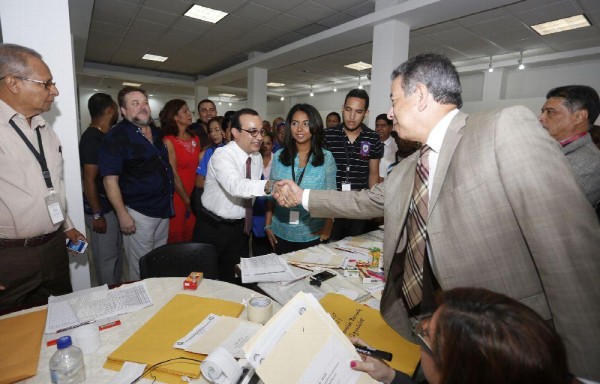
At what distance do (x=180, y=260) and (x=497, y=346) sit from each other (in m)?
1.89

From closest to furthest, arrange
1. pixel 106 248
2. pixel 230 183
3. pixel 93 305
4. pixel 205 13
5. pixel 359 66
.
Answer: pixel 93 305 → pixel 230 183 → pixel 106 248 → pixel 205 13 → pixel 359 66

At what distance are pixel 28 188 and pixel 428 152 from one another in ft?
6.86

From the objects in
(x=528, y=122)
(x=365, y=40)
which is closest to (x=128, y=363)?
(x=528, y=122)

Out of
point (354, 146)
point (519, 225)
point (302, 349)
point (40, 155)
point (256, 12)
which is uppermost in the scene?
point (256, 12)

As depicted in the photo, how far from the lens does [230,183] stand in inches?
86.8

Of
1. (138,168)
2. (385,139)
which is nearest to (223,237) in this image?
(138,168)

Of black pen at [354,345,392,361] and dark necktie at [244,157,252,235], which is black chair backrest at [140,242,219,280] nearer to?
dark necktie at [244,157,252,235]

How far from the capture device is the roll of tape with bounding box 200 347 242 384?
95 centimetres

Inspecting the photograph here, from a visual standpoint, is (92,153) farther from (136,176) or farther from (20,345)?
(20,345)

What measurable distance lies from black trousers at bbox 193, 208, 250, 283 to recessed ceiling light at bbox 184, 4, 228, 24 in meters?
4.47

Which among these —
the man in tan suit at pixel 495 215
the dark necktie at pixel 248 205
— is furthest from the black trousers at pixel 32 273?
the man in tan suit at pixel 495 215

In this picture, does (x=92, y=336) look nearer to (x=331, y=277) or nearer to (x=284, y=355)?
(x=284, y=355)

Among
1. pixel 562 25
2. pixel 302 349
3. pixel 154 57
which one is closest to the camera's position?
pixel 302 349

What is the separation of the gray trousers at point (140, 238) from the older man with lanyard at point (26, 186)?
0.77 meters
